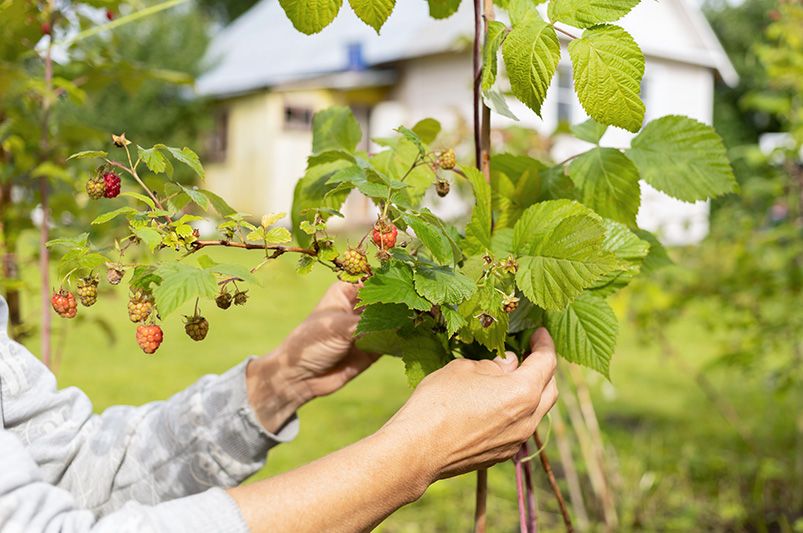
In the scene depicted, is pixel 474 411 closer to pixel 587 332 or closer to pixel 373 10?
pixel 587 332

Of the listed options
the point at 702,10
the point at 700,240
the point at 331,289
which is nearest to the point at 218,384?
the point at 331,289

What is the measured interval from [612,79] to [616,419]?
179 inches

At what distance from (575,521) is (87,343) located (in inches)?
192

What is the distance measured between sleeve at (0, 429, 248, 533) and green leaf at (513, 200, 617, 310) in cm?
46

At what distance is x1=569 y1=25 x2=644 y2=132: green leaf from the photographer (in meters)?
1.08

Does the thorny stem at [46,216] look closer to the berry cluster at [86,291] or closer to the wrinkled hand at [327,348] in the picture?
the wrinkled hand at [327,348]

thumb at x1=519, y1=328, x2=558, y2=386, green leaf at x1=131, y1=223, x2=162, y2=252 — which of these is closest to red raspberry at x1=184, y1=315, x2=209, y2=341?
green leaf at x1=131, y1=223, x2=162, y2=252

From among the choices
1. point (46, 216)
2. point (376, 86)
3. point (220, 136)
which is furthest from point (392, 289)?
point (220, 136)

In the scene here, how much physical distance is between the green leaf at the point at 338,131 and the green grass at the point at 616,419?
1.71 ft

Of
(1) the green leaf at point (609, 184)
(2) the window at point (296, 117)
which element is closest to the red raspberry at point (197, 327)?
(1) the green leaf at point (609, 184)

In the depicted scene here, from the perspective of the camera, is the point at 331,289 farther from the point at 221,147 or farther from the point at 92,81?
the point at 221,147

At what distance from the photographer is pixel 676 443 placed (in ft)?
15.4

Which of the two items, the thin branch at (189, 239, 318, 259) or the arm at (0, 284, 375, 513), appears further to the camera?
the arm at (0, 284, 375, 513)

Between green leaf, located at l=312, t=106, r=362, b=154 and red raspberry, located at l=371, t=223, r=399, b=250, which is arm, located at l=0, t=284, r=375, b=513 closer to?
green leaf, located at l=312, t=106, r=362, b=154
